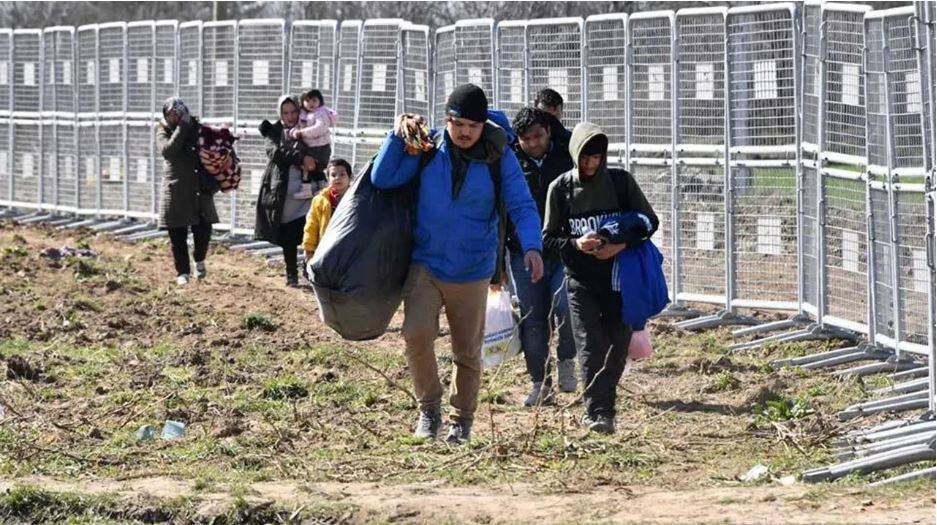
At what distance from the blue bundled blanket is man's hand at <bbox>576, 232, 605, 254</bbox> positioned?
0.05m

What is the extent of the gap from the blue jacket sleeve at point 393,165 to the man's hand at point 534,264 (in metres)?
0.69

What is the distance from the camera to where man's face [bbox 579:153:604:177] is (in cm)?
992

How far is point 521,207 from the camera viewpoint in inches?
365

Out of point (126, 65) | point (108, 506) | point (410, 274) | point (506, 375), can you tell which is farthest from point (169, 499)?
point (126, 65)

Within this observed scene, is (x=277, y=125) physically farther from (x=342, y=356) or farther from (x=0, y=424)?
(x=0, y=424)

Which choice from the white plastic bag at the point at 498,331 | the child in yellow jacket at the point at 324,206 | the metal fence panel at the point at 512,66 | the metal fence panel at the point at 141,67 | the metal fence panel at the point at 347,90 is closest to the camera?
the white plastic bag at the point at 498,331

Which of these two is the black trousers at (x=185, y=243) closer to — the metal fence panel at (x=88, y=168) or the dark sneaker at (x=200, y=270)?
the dark sneaker at (x=200, y=270)

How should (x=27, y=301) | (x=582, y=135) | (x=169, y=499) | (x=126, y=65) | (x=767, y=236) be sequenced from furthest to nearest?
(x=126, y=65) < (x=27, y=301) < (x=767, y=236) < (x=582, y=135) < (x=169, y=499)

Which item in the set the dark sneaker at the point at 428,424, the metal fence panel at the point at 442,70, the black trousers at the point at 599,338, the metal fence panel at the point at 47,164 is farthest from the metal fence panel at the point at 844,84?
the metal fence panel at the point at 47,164

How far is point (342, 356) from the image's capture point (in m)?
13.1

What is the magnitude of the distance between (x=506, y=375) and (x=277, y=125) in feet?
15.9

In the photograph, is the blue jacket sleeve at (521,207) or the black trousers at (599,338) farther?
the black trousers at (599,338)

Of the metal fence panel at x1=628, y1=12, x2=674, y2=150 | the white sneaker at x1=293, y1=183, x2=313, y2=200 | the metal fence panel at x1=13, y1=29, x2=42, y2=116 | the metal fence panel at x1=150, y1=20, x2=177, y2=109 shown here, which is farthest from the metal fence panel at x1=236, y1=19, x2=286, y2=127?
the metal fence panel at x1=628, y1=12, x2=674, y2=150

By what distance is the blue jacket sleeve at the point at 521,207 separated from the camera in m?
9.27
